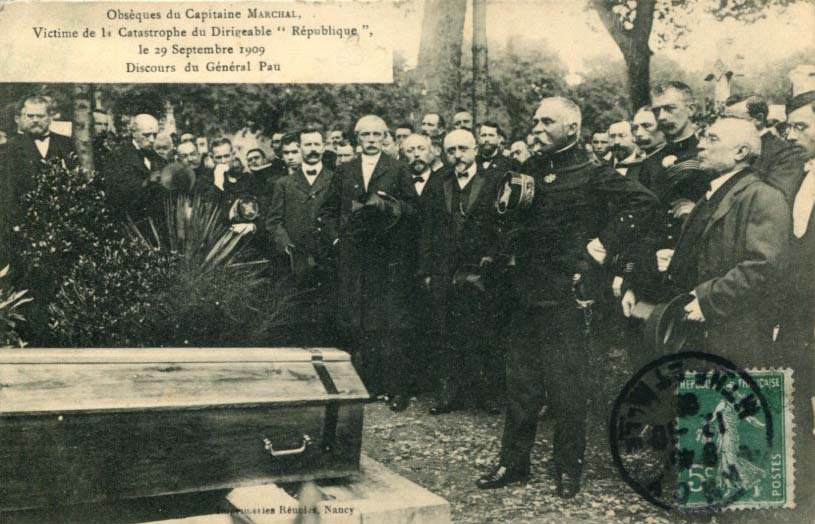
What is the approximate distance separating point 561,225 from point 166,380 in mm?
1721

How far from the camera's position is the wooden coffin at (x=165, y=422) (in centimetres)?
226

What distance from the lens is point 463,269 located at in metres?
3.20

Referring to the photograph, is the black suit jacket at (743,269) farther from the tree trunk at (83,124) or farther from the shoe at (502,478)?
the tree trunk at (83,124)

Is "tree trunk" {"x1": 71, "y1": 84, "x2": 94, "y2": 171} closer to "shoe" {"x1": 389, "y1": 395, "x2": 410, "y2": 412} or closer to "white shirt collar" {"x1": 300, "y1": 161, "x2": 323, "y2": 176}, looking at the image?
"white shirt collar" {"x1": 300, "y1": 161, "x2": 323, "y2": 176}

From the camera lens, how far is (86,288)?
3.07m

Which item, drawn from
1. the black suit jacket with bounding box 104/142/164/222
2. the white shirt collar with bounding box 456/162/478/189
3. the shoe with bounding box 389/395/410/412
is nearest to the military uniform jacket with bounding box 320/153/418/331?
the white shirt collar with bounding box 456/162/478/189

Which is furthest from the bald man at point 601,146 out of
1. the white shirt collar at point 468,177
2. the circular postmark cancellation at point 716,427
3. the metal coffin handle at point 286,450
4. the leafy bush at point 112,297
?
the leafy bush at point 112,297

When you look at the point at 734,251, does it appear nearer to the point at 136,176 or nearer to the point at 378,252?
the point at 378,252

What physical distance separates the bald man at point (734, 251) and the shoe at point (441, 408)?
117cm

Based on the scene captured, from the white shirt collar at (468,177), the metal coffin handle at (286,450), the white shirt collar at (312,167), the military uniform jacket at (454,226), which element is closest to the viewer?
the metal coffin handle at (286,450)

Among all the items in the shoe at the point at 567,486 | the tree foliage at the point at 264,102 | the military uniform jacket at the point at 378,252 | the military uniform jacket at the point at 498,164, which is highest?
the tree foliage at the point at 264,102

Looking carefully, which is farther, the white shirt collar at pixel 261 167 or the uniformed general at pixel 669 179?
the white shirt collar at pixel 261 167

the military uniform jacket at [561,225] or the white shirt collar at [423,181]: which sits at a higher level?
the white shirt collar at [423,181]

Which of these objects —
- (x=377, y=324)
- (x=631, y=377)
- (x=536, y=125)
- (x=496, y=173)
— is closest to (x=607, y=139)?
(x=536, y=125)
